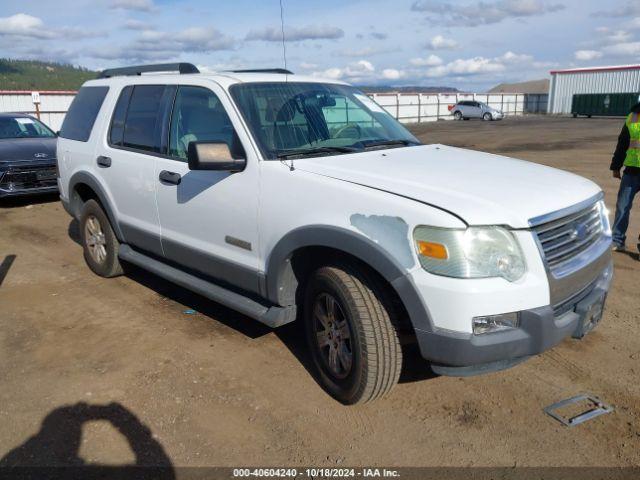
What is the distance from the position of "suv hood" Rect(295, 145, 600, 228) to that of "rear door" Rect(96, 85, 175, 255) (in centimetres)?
161

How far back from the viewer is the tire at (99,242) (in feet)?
17.5

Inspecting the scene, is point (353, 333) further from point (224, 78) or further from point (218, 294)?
point (224, 78)

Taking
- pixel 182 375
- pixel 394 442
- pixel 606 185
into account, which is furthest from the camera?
pixel 606 185

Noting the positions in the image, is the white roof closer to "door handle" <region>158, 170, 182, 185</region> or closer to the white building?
"door handle" <region>158, 170, 182, 185</region>

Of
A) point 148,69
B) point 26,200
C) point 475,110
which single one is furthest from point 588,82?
point 148,69

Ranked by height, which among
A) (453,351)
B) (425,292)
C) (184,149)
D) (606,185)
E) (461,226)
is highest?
(184,149)

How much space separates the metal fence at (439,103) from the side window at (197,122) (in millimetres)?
34812

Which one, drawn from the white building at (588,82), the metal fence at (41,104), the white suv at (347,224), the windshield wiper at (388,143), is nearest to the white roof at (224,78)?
the white suv at (347,224)

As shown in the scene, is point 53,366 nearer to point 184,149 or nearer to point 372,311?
point 184,149

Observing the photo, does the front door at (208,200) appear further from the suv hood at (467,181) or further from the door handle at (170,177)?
the suv hood at (467,181)

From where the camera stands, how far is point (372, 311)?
296 cm

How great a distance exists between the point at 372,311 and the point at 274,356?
1.26m

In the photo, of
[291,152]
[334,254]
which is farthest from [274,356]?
[291,152]

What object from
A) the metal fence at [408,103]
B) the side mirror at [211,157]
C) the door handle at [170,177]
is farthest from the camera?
the metal fence at [408,103]
